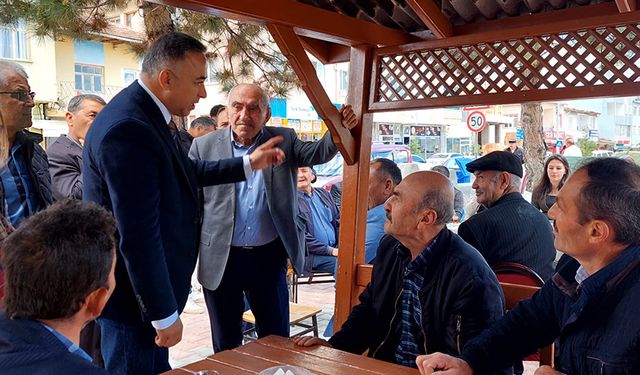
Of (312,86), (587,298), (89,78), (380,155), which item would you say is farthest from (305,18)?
(89,78)

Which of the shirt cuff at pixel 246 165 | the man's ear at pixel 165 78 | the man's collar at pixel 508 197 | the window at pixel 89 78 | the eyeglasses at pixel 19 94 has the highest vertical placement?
the window at pixel 89 78

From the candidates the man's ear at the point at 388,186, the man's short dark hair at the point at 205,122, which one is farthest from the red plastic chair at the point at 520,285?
the man's short dark hair at the point at 205,122

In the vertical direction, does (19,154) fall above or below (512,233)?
above

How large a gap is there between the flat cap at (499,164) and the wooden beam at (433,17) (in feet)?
2.74

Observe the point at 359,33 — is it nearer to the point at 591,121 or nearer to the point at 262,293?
the point at 262,293

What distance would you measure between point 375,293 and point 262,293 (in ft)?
2.69

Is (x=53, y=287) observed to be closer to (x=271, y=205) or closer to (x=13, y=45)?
(x=271, y=205)

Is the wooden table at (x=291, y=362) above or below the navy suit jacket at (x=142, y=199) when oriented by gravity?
below

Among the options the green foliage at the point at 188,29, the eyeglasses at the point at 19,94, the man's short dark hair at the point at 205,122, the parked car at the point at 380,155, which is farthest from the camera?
the parked car at the point at 380,155

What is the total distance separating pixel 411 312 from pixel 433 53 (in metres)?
1.60

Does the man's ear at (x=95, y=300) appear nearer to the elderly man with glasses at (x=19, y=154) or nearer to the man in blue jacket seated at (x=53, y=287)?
the man in blue jacket seated at (x=53, y=287)

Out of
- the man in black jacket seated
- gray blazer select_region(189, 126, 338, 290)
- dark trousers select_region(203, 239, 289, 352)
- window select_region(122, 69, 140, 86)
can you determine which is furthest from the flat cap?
window select_region(122, 69, 140, 86)

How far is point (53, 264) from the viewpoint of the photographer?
1.16m

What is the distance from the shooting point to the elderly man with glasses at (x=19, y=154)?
7.73ft
